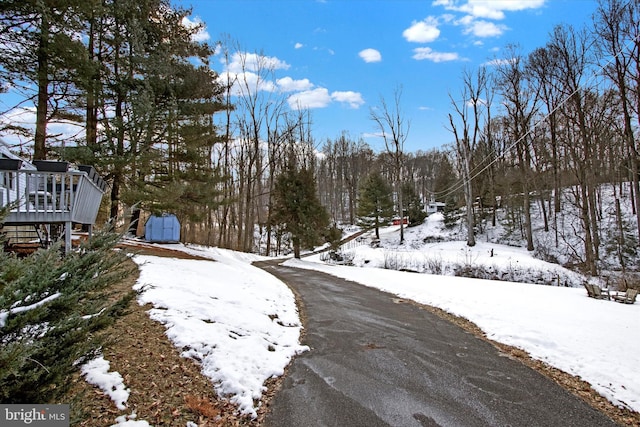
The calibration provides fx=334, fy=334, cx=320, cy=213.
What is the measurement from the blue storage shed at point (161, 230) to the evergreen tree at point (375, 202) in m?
21.4

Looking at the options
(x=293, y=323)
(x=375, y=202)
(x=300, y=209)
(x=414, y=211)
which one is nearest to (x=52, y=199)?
(x=293, y=323)

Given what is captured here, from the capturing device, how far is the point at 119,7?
11.5m

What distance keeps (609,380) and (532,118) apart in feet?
78.4

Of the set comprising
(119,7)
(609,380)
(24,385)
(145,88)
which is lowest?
(609,380)

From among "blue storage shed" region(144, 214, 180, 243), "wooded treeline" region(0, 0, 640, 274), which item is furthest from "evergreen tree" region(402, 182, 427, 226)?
"blue storage shed" region(144, 214, 180, 243)

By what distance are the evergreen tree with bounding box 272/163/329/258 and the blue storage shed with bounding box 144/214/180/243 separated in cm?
620

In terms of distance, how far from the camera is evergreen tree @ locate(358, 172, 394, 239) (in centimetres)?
3281

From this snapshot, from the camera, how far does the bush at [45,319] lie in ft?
5.49

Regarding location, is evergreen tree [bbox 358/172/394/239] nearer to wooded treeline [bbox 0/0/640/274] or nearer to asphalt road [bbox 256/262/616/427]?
wooded treeline [bbox 0/0/640/274]

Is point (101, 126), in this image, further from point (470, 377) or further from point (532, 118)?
point (532, 118)

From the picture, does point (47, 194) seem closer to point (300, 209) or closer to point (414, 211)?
point (300, 209)

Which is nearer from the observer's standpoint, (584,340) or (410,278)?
(584,340)

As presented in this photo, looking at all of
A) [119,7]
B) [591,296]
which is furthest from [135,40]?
[591,296]

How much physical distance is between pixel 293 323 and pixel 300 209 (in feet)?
41.4
